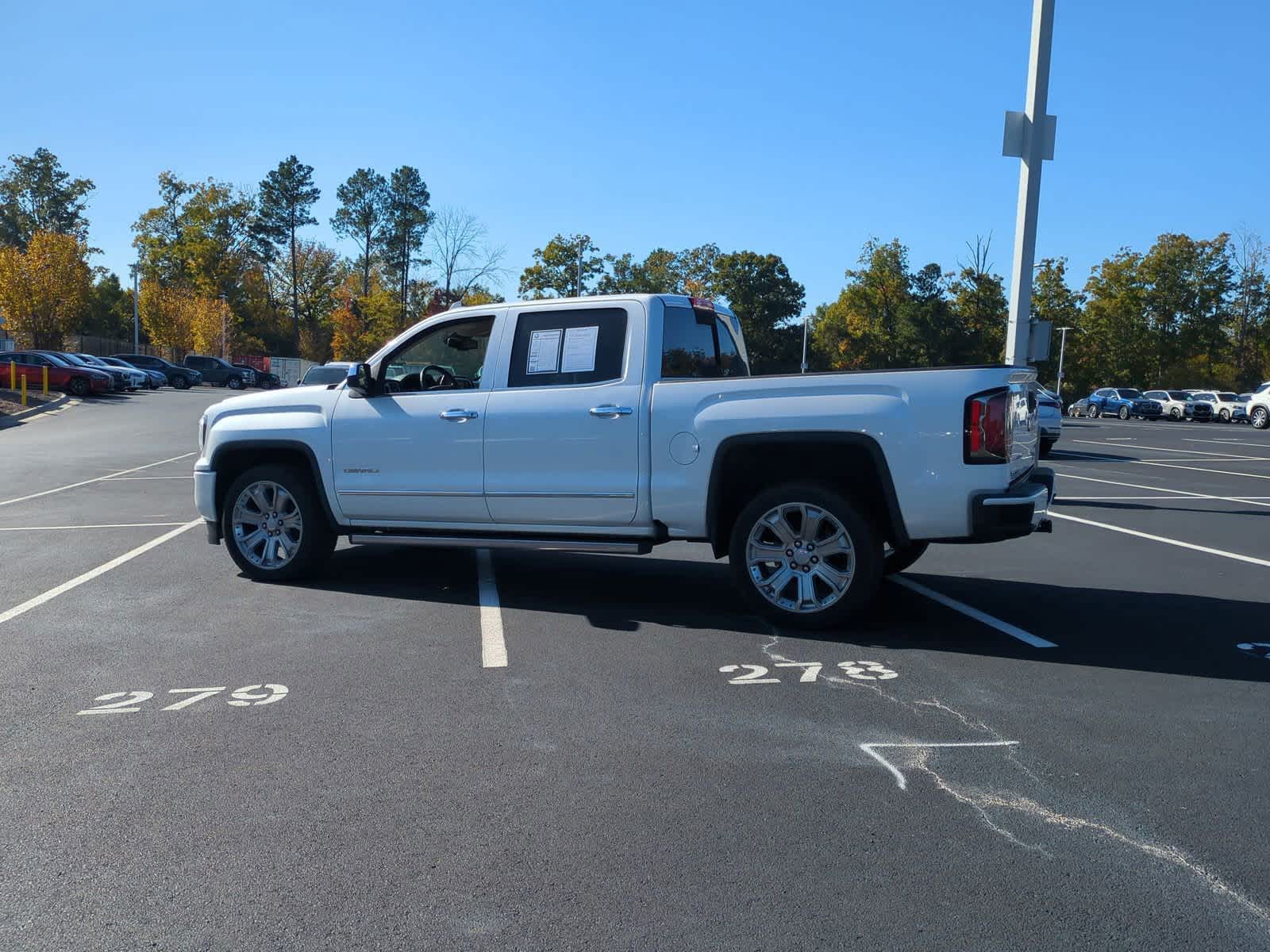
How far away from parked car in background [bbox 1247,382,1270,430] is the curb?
144 ft

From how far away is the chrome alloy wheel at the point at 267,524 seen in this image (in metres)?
7.91

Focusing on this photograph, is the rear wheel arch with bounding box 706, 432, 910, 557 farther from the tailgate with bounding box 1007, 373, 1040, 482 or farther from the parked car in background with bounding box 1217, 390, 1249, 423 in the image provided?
the parked car in background with bounding box 1217, 390, 1249, 423

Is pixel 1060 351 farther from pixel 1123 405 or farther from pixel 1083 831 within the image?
pixel 1083 831

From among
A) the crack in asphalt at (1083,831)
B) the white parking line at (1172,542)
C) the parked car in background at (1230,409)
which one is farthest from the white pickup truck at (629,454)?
the parked car in background at (1230,409)

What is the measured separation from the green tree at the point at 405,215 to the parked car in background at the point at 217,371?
3546 cm

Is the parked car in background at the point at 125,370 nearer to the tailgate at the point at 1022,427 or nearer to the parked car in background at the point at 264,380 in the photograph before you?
the parked car in background at the point at 264,380

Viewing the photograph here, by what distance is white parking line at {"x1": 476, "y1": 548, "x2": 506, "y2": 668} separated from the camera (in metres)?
5.81

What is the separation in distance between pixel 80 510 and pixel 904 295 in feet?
233

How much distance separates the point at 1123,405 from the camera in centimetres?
5575

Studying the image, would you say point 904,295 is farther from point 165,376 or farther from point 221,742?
point 221,742

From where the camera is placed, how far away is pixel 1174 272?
76.6 m

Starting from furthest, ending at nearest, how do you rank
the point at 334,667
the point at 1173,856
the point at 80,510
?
the point at 80,510
the point at 334,667
the point at 1173,856

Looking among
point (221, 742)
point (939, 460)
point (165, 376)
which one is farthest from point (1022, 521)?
point (165, 376)

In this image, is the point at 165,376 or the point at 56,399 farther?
the point at 165,376
